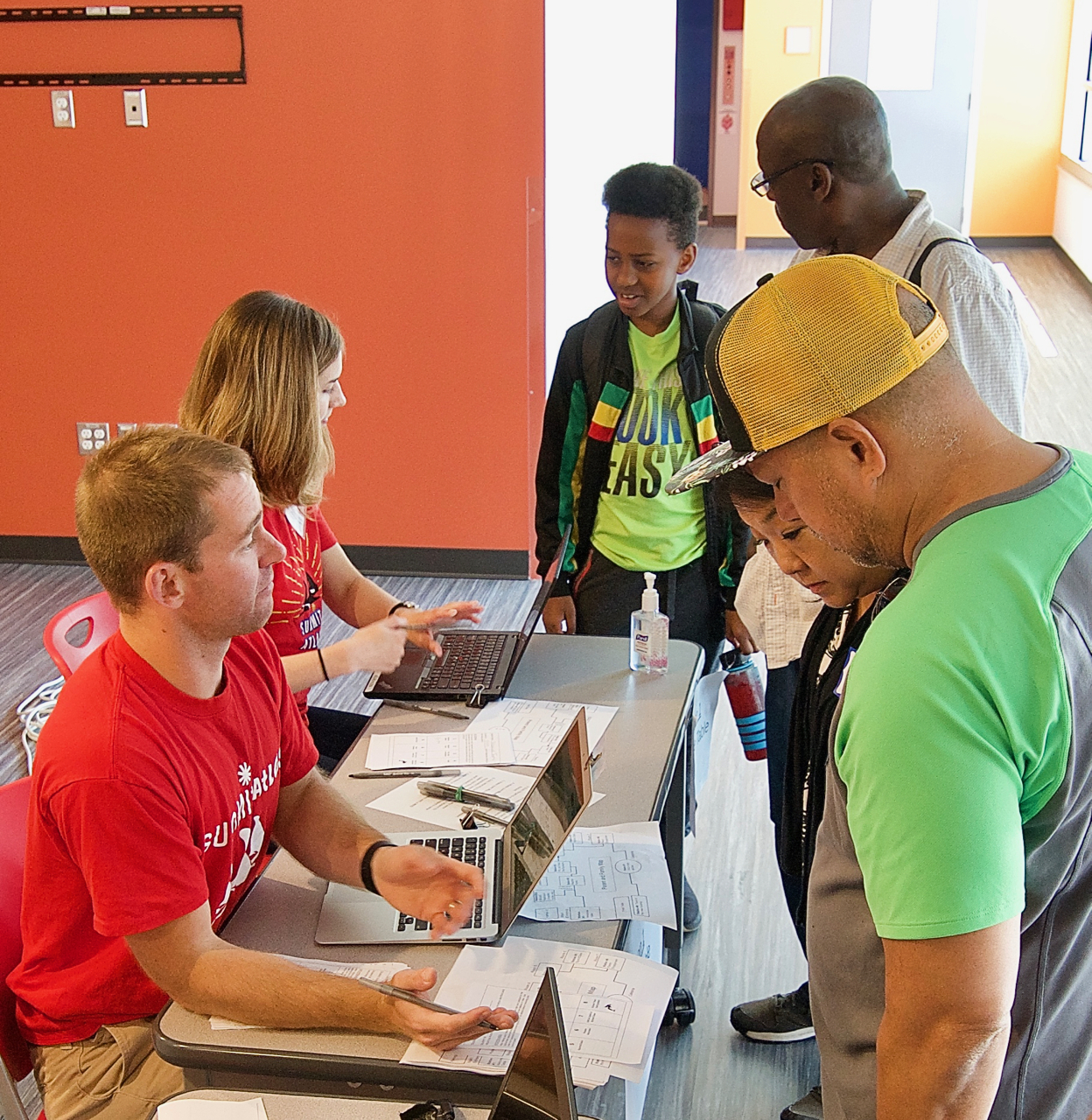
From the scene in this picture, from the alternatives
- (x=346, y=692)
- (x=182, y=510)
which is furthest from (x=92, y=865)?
(x=346, y=692)

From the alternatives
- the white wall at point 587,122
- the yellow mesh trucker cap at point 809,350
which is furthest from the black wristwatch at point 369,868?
the white wall at point 587,122

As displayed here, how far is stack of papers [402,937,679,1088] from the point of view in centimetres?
140

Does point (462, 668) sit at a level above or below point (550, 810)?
below

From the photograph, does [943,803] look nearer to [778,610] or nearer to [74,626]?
[778,610]

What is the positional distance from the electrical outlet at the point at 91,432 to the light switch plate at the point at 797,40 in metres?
7.74

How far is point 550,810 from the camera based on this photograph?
161cm

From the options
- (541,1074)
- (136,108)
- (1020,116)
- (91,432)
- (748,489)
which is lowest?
(91,432)

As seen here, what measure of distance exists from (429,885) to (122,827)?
16.9 inches

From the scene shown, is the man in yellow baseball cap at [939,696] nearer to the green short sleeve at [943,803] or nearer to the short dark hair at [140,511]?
the green short sleeve at [943,803]

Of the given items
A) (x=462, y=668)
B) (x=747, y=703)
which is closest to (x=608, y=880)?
(x=462, y=668)

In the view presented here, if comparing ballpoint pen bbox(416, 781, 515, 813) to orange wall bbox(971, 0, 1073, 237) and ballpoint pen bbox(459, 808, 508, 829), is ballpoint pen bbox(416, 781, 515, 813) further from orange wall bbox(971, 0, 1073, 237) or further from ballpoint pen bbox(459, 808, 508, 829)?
orange wall bbox(971, 0, 1073, 237)

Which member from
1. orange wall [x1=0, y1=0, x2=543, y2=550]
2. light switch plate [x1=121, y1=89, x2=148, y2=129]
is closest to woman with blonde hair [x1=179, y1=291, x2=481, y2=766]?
orange wall [x1=0, y1=0, x2=543, y2=550]

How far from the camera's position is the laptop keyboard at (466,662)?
7.61 feet

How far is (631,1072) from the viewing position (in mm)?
1398
